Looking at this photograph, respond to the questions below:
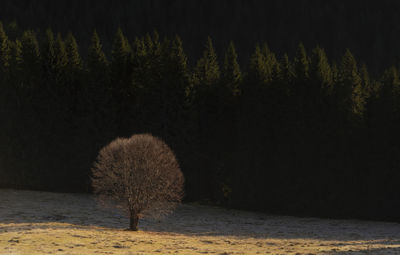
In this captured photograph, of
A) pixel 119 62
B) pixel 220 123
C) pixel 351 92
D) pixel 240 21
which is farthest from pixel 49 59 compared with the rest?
pixel 240 21

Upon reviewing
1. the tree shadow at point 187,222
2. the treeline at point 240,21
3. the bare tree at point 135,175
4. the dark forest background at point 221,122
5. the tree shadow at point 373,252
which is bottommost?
the tree shadow at point 373,252

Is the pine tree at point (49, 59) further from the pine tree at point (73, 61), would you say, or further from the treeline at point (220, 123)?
the pine tree at point (73, 61)

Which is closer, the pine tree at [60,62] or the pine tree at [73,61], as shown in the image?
the pine tree at [60,62]

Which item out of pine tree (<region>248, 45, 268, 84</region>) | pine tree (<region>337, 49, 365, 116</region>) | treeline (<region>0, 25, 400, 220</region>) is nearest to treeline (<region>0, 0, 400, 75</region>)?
pine tree (<region>248, 45, 268, 84</region>)

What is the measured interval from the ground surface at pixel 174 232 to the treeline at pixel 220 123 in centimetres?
285

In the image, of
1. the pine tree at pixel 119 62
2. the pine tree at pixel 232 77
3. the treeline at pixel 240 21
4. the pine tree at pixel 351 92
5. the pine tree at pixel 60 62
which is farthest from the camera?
the treeline at pixel 240 21

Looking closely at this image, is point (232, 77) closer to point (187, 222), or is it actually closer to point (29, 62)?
→ point (187, 222)

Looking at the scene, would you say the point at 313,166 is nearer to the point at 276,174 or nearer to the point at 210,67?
the point at 276,174

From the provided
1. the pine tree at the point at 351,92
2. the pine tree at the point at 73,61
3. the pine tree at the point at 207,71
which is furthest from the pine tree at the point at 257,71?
the pine tree at the point at 73,61

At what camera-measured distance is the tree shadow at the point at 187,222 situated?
30938mm

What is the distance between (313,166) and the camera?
43188 mm

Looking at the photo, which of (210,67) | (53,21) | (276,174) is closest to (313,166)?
(276,174)

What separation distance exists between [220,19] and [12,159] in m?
137

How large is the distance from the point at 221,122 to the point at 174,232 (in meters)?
17.3
